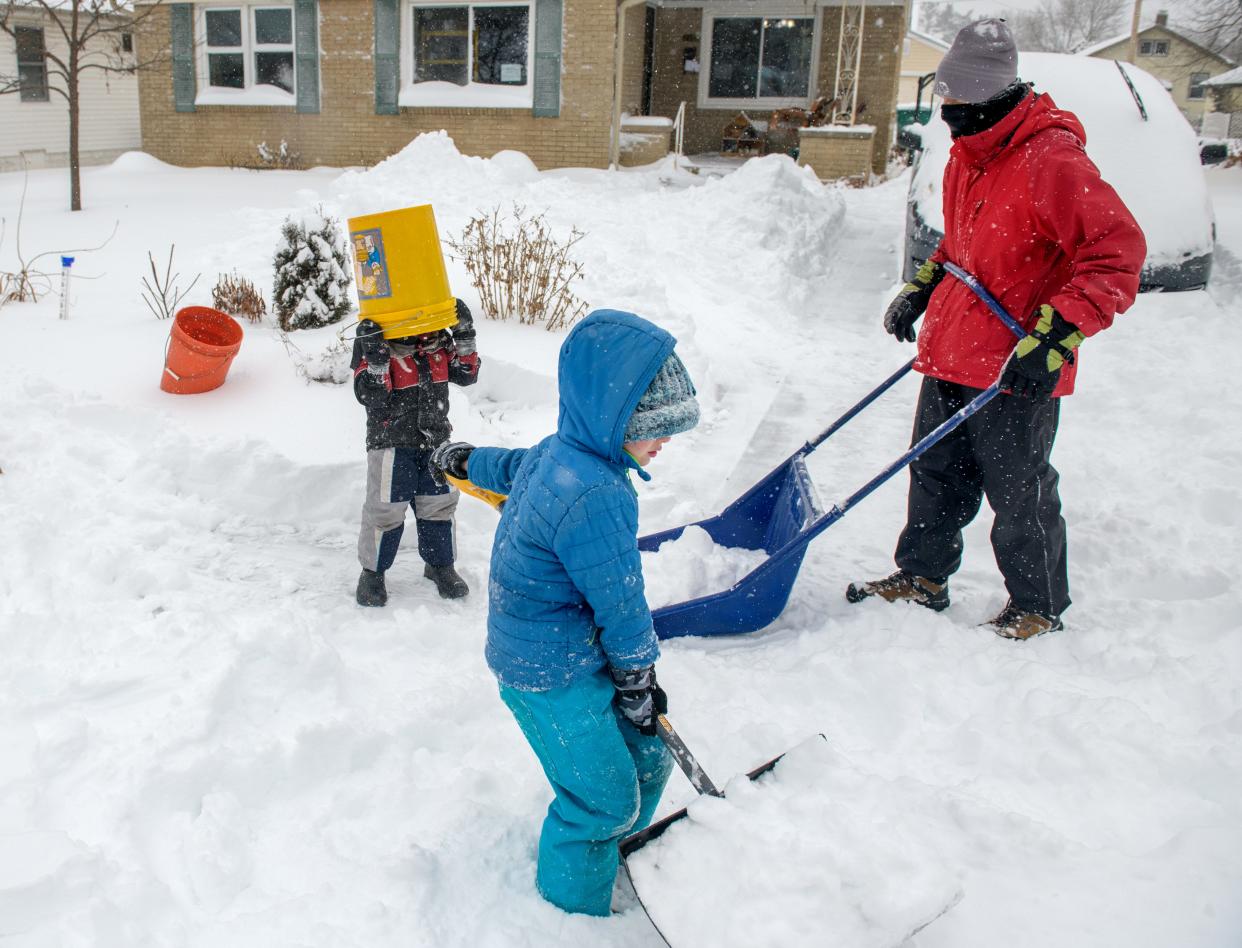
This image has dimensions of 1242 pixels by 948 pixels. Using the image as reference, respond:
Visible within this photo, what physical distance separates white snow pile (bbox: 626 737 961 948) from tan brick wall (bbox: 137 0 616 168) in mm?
13451

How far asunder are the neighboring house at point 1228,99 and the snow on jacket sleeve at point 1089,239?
106 ft

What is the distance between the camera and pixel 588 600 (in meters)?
2.06

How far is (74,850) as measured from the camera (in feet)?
7.22

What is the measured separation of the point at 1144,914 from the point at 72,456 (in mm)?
4385

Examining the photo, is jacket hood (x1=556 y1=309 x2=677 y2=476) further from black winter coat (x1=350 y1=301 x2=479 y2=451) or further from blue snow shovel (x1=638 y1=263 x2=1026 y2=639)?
black winter coat (x1=350 y1=301 x2=479 y2=451)

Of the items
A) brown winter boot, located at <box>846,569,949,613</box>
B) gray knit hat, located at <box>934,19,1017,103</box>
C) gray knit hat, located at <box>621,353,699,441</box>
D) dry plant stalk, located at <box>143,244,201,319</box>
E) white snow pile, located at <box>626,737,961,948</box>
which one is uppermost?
gray knit hat, located at <box>934,19,1017,103</box>

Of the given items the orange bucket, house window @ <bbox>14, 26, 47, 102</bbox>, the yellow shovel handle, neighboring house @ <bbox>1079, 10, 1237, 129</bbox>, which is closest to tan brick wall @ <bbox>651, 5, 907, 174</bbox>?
house window @ <bbox>14, 26, 47, 102</bbox>

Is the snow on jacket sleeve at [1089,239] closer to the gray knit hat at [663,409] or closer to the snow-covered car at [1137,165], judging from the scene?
the gray knit hat at [663,409]

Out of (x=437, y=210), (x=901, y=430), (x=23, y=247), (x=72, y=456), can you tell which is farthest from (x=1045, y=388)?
(x=23, y=247)

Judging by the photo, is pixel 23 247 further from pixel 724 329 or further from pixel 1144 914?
pixel 1144 914

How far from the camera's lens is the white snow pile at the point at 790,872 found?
6.39 feet

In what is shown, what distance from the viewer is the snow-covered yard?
2.21 meters

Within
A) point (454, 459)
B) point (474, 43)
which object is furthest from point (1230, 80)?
point (454, 459)

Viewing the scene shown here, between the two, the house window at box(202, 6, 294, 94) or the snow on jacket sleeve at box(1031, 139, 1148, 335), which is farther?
the house window at box(202, 6, 294, 94)
